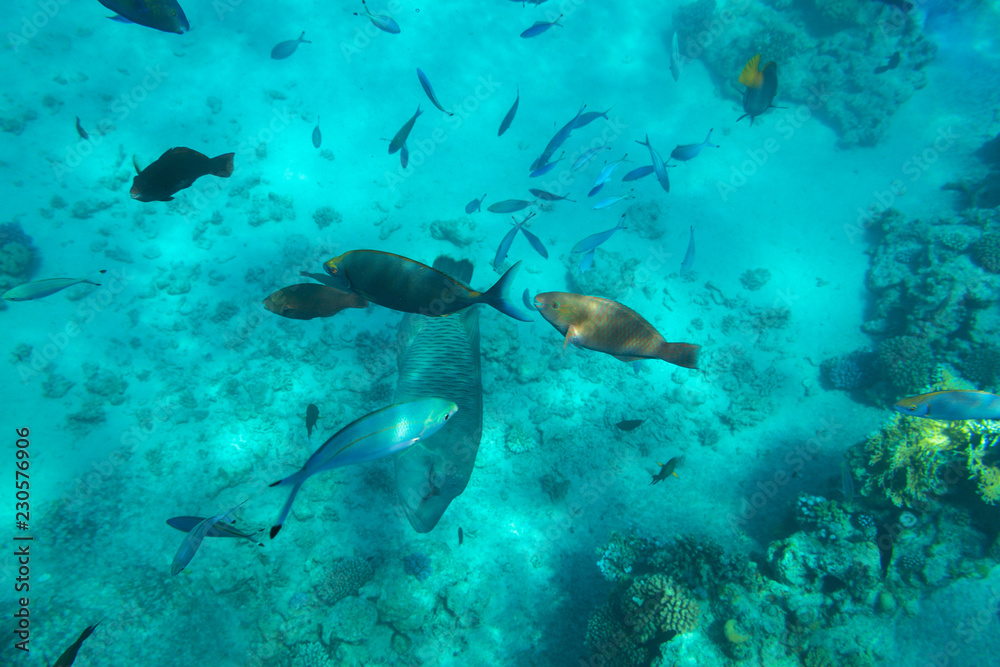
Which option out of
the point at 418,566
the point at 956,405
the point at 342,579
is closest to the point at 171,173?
the point at 342,579

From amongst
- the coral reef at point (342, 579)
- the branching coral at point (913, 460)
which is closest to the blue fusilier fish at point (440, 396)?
the coral reef at point (342, 579)

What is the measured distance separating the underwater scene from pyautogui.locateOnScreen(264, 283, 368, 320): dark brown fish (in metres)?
0.03

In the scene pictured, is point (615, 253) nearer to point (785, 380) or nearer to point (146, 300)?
point (785, 380)

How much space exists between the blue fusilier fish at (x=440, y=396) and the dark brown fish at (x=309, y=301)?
1.06 m

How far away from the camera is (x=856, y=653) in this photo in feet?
13.7

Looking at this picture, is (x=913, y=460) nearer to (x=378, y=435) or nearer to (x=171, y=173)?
(x=378, y=435)

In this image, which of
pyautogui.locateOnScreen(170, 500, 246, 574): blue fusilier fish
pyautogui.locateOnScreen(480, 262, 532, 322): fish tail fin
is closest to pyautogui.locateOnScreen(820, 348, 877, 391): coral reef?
pyautogui.locateOnScreen(480, 262, 532, 322): fish tail fin

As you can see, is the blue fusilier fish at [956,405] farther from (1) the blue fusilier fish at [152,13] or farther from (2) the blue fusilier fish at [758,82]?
(1) the blue fusilier fish at [152,13]

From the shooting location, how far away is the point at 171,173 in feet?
10.0

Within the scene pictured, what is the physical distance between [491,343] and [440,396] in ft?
8.90

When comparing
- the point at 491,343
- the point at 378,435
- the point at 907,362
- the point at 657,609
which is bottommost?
the point at 491,343

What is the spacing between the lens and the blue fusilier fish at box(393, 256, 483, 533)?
3836 millimetres

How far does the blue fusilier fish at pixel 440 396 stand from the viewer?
3.84 metres

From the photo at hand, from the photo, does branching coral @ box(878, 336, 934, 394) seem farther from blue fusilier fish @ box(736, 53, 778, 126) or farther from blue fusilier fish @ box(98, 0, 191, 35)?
blue fusilier fish @ box(98, 0, 191, 35)
